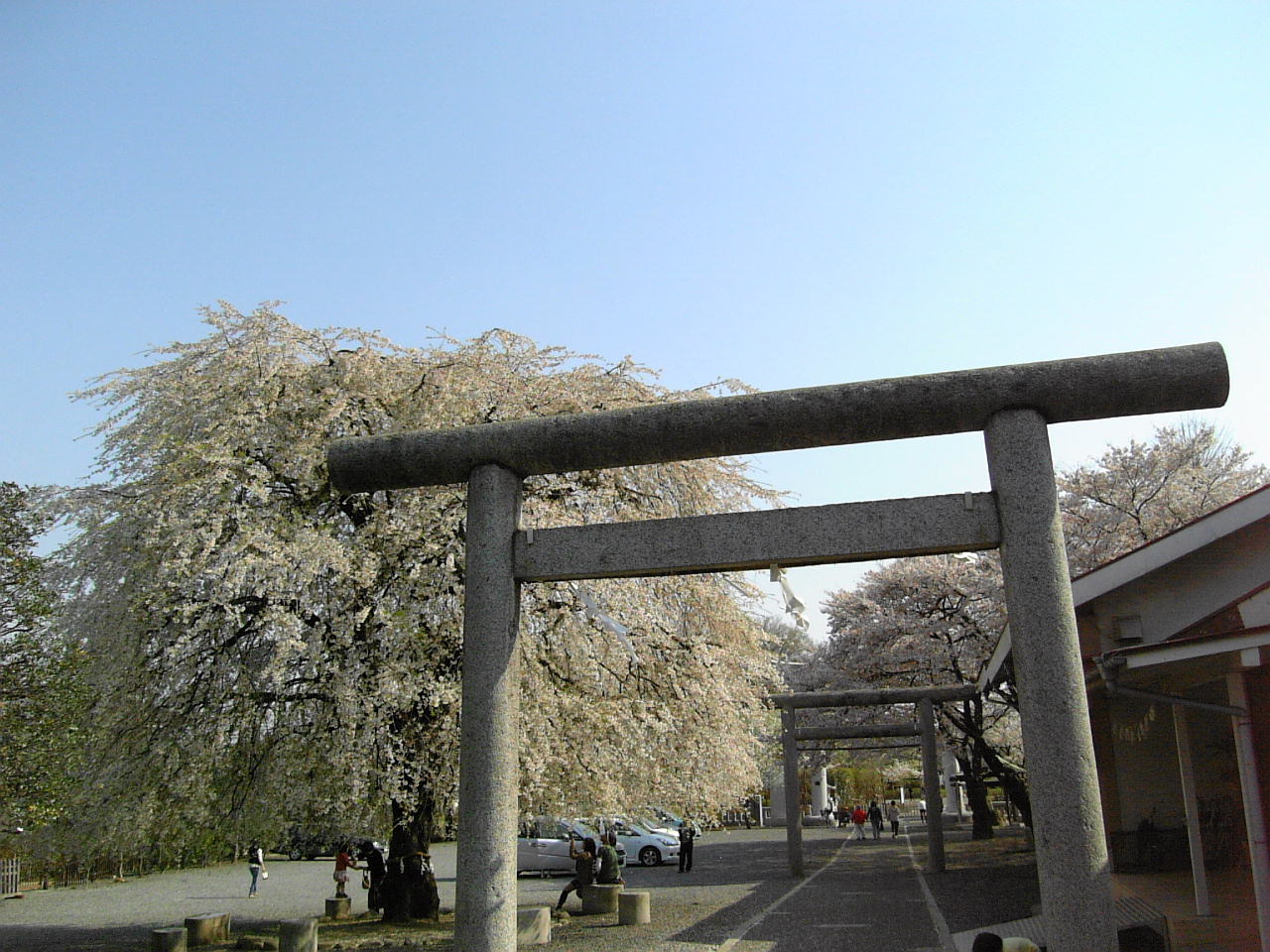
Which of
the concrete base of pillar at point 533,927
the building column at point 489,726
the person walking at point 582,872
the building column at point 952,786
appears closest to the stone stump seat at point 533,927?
the concrete base of pillar at point 533,927

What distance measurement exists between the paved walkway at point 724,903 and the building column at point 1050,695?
7.18m

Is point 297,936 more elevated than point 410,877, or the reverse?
point 410,877

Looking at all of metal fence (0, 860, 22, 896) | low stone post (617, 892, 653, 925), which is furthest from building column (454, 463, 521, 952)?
metal fence (0, 860, 22, 896)

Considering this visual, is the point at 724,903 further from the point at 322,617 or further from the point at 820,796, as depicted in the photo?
the point at 820,796

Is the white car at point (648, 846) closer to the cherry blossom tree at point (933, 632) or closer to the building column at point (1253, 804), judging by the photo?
the cherry blossom tree at point (933, 632)

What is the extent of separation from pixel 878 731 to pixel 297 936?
15.3m

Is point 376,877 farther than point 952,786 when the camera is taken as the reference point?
No

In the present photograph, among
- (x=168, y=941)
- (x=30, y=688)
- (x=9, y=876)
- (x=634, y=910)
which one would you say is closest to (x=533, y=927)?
(x=634, y=910)

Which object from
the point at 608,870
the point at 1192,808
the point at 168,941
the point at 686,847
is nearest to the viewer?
the point at 1192,808

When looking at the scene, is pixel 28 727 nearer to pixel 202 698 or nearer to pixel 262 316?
pixel 202 698

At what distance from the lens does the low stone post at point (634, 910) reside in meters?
14.7

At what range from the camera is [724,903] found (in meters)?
17.2

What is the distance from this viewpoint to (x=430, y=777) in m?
12.9

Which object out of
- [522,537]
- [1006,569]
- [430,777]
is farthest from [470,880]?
[430,777]
